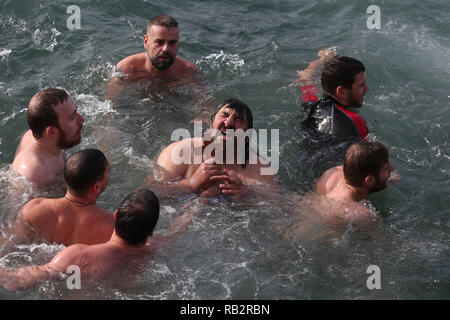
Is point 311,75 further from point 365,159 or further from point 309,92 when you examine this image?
point 365,159

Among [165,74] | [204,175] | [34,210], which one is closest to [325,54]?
[165,74]

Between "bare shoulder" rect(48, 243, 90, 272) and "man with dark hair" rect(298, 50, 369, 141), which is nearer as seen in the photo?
"bare shoulder" rect(48, 243, 90, 272)

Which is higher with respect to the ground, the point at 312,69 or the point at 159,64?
the point at 159,64

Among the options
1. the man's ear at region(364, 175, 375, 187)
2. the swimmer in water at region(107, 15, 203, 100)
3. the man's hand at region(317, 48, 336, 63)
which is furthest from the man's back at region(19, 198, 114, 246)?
the man's hand at region(317, 48, 336, 63)

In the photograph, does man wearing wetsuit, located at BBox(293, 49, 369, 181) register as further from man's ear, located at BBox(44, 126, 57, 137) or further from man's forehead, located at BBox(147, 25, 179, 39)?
man's ear, located at BBox(44, 126, 57, 137)

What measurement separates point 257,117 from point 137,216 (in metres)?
3.60

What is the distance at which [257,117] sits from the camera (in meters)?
7.58

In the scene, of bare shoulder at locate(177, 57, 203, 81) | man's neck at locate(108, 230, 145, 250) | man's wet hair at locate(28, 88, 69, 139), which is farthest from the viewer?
bare shoulder at locate(177, 57, 203, 81)

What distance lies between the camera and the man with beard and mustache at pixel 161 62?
7.75m

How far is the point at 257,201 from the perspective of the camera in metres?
5.89

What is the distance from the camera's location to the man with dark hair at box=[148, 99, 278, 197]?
5.76 meters

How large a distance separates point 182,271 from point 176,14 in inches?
248

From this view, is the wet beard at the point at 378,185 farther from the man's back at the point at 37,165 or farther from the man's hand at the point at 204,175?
the man's back at the point at 37,165
